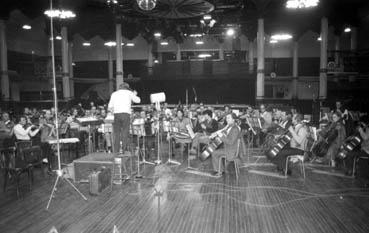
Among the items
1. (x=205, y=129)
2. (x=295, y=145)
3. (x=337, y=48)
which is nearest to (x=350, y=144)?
(x=295, y=145)

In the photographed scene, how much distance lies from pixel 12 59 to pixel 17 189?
65.4 feet

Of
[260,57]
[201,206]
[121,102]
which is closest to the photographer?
[201,206]

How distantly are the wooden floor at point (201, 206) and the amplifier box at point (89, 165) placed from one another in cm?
24

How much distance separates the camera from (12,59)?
76.1ft

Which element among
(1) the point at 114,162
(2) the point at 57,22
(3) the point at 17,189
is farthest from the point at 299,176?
(2) the point at 57,22

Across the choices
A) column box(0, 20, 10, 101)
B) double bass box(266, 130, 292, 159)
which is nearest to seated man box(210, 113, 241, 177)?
double bass box(266, 130, 292, 159)

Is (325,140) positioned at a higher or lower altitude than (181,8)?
lower

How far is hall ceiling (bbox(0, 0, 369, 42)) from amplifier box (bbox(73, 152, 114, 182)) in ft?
35.4

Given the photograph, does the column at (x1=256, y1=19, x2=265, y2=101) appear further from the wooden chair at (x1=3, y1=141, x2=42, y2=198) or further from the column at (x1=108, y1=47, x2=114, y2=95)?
the wooden chair at (x1=3, y1=141, x2=42, y2=198)

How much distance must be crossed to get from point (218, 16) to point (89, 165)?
16.2 metres

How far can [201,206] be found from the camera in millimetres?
5609

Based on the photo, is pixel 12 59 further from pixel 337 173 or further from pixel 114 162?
pixel 337 173

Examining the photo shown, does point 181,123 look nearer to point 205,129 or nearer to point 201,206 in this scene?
point 205,129

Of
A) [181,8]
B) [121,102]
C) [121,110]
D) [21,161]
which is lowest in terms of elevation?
[21,161]
